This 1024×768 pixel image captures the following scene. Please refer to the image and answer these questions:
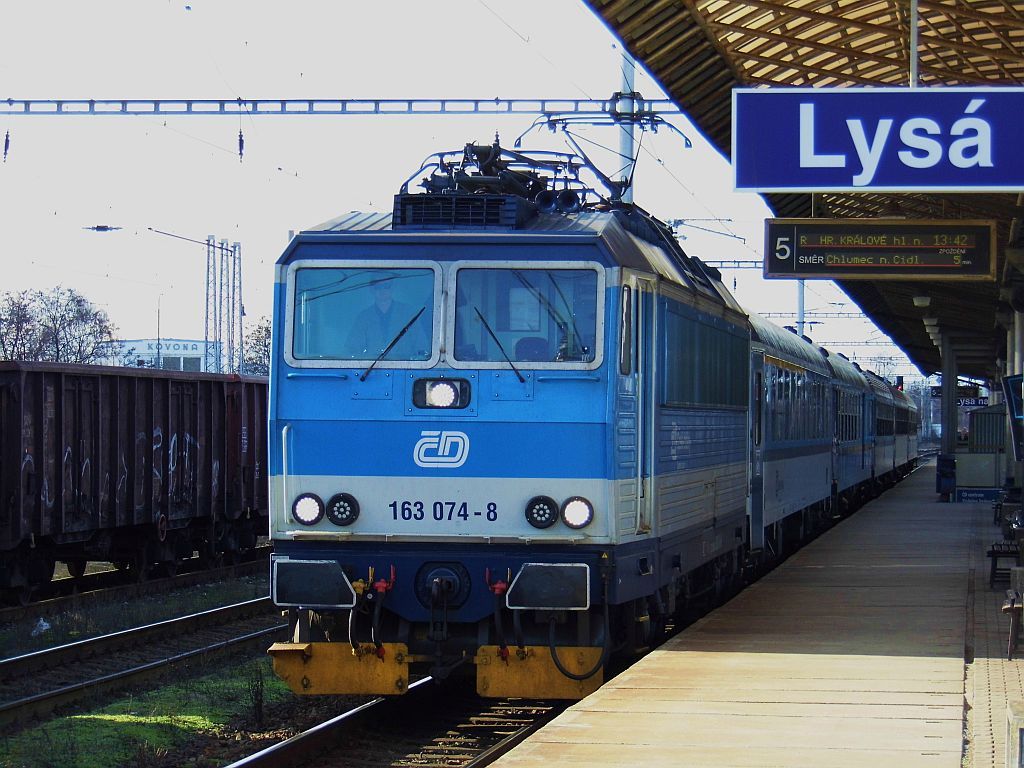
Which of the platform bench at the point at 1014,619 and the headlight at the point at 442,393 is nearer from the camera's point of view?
the headlight at the point at 442,393

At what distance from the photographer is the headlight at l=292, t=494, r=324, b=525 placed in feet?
29.1

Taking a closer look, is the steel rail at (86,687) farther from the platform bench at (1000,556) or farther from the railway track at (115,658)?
the platform bench at (1000,556)

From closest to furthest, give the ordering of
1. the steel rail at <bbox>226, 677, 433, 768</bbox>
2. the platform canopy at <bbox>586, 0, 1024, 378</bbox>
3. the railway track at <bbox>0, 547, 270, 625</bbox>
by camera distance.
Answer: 1. the steel rail at <bbox>226, 677, 433, 768</bbox>
2. the platform canopy at <bbox>586, 0, 1024, 378</bbox>
3. the railway track at <bbox>0, 547, 270, 625</bbox>

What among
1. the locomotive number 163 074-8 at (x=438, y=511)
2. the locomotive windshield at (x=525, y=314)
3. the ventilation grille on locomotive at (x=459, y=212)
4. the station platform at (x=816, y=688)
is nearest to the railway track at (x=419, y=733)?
the station platform at (x=816, y=688)

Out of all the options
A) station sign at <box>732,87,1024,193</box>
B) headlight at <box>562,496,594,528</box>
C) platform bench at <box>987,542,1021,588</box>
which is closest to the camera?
station sign at <box>732,87,1024,193</box>

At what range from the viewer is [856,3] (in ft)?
50.1

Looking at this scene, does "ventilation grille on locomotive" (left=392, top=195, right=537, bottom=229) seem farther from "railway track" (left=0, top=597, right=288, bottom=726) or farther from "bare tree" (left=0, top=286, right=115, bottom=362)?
"bare tree" (left=0, top=286, right=115, bottom=362)

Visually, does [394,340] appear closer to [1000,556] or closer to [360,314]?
[360,314]

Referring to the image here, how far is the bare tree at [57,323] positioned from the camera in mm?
60031

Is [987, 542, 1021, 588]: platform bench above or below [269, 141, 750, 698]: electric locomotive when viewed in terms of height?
below

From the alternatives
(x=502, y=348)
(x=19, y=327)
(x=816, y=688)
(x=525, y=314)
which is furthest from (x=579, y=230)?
(x=19, y=327)

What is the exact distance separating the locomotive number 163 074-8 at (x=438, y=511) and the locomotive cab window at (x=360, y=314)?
2.81 ft

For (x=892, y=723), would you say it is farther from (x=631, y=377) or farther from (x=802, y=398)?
(x=802, y=398)

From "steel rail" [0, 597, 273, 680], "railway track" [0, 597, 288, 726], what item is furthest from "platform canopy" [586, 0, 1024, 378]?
"steel rail" [0, 597, 273, 680]
